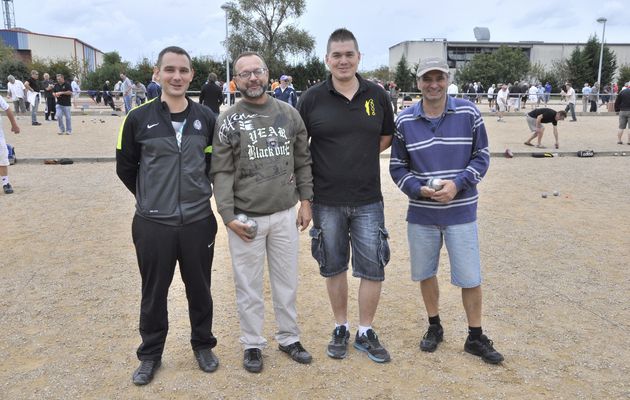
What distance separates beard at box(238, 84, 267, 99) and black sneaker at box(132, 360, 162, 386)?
72.5 inches

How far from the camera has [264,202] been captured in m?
3.53

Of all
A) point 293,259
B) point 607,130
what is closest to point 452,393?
point 293,259

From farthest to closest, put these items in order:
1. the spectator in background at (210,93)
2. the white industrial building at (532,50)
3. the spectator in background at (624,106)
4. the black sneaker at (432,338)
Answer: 1. the white industrial building at (532,50)
2. the spectator in background at (624,106)
3. the spectator in background at (210,93)
4. the black sneaker at (432,338)

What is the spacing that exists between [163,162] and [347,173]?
118 centimetres

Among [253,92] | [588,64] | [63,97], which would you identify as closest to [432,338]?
[253,92]

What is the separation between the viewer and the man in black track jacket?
3.36m

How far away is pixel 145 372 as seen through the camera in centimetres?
353

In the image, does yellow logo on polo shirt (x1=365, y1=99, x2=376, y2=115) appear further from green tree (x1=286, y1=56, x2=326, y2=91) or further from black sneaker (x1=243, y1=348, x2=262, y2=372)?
green tree (x1=286, y1=56, x2=326, y2=91)

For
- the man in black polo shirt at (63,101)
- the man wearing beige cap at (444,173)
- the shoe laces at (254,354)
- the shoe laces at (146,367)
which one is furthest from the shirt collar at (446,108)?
the man in black polo shirt at (63,101)

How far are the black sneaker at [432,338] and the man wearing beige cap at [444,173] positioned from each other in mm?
254

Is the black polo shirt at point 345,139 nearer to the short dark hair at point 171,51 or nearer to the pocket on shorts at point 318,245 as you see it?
the pocket on shorts at point 318,245

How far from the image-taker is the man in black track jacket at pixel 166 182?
3.36m

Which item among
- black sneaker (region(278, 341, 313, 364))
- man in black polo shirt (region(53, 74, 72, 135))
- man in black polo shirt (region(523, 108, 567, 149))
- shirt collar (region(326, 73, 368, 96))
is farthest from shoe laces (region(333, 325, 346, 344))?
man in black polo shirt (region(53, 74, 72, 135))

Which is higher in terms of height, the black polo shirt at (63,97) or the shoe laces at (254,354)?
the black polo shirt at (63,97)
